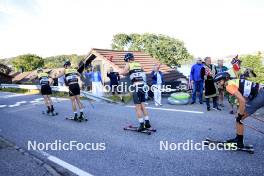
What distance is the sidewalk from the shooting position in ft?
17.2

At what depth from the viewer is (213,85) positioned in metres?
10.2

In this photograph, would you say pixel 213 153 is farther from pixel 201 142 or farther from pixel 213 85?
pixel 213 85

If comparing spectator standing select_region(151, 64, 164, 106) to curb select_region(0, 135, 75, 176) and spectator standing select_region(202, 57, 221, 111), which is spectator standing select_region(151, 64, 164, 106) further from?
curb select_region(0, 135, 75, 176)

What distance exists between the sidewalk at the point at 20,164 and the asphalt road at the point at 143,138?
1.62 feet

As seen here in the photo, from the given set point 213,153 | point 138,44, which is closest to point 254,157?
point 213,153

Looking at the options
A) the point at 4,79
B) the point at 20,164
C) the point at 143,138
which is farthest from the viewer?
the point at 4,79

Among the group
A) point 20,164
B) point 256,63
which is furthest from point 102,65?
point 256,63

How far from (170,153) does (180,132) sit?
1620 millimetres

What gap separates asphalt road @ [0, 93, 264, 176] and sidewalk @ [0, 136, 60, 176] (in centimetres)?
49

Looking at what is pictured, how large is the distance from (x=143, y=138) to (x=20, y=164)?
3245mm

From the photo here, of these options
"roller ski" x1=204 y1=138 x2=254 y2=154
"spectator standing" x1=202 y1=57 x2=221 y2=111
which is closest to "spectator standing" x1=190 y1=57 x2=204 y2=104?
"spectator standing" x1=202 y1=57 x2=221 y2=111

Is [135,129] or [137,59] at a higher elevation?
[137,59]

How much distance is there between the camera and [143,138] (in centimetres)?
712

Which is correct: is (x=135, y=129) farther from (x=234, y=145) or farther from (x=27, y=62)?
(x=27, y=62)
